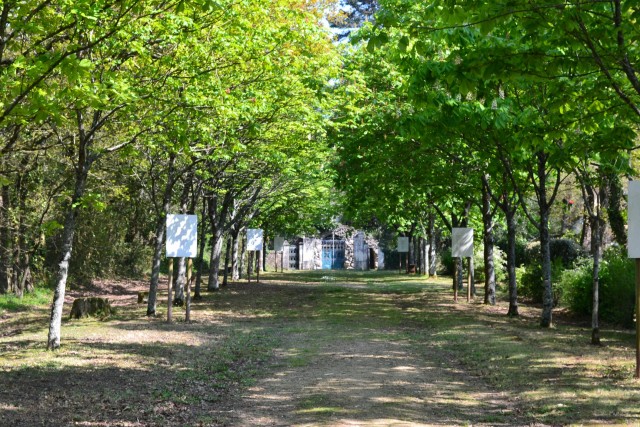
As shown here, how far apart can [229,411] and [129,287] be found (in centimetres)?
2710

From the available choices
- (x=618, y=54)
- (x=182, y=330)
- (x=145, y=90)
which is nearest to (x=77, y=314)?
(x=182, y=330)

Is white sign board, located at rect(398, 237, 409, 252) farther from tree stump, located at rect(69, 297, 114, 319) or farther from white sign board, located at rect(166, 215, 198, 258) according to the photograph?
white sign board, located at rect(166, 215, 198, 258)

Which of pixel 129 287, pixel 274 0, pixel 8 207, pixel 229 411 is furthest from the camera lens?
pixel 129 287

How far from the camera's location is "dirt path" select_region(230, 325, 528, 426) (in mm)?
7719

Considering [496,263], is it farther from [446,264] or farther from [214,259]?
[446,264]

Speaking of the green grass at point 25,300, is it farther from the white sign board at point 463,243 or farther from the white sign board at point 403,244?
the white sign board at point 403,244

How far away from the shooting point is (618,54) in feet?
25.7

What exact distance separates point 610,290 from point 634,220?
28.3 ft

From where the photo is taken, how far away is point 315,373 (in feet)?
35.3

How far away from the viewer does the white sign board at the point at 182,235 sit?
1773 centimetres

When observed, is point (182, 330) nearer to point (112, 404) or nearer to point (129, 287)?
point (112, 404)

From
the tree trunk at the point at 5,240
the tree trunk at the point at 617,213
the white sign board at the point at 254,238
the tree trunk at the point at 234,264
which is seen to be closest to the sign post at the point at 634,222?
the tree trunk at the point at 617,213

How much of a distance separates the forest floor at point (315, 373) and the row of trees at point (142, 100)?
2089 millimetres

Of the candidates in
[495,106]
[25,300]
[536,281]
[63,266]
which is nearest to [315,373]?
[63,266]
